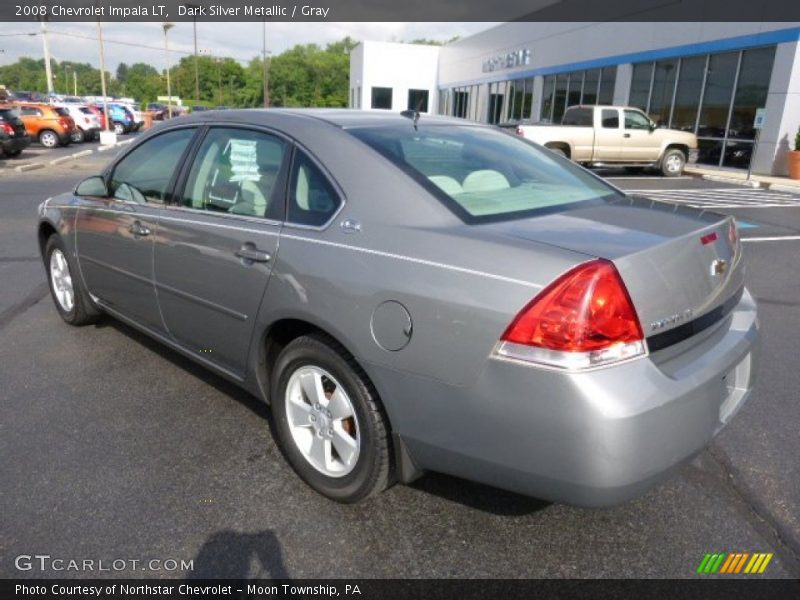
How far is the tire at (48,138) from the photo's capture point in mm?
25594

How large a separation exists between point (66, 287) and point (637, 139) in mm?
16158

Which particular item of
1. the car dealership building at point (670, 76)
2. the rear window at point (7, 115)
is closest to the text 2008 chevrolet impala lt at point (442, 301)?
the car dealership building at point (670, 76)

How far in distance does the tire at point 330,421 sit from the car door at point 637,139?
1661cm

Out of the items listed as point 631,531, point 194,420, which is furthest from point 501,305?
point 194,420

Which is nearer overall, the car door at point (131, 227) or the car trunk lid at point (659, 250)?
the car trunk lid at point (659, 250)

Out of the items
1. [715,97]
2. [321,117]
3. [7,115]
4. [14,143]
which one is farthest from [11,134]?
[715,97]

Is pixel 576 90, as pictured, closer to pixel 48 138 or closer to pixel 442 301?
pixel 48 138

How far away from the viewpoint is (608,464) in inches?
79.6

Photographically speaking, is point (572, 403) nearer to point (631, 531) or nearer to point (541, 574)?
point (541, 574)

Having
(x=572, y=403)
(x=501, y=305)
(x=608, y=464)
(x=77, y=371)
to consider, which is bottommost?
(x=77, y=371)

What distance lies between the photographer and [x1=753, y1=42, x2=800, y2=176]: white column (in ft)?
52.6

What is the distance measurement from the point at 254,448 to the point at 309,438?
479 millimetres

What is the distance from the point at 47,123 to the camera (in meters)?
25.3
